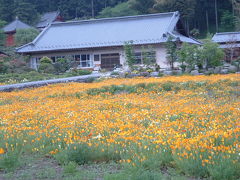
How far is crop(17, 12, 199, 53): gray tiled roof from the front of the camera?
34.8 meters

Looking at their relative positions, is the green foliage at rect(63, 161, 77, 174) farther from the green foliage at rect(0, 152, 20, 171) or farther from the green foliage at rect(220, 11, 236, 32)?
the green foliage at rect(220, 11, 236, 32)

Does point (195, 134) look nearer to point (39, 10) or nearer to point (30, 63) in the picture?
point (30, 63)

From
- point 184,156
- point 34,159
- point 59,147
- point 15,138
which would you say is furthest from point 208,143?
point 15,138

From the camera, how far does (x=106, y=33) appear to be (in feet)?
123

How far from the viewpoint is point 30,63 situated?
37281 mm

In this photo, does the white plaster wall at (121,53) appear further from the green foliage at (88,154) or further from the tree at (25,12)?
the green foliage at (88,154)

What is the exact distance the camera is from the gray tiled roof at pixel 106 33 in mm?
34781

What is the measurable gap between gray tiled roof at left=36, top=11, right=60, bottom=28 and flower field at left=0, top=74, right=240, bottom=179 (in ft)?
177

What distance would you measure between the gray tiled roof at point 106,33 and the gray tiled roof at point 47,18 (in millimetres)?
20941

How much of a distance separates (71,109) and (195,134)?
15.4ft

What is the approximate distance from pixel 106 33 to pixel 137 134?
31785mm

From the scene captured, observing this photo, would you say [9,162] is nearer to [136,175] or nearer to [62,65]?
[136,175]

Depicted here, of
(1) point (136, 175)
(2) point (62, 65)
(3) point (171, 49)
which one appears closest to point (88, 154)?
(1) point (136, 175)

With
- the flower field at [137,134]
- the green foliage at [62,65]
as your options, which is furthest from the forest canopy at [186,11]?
the flower field at [137,134]
